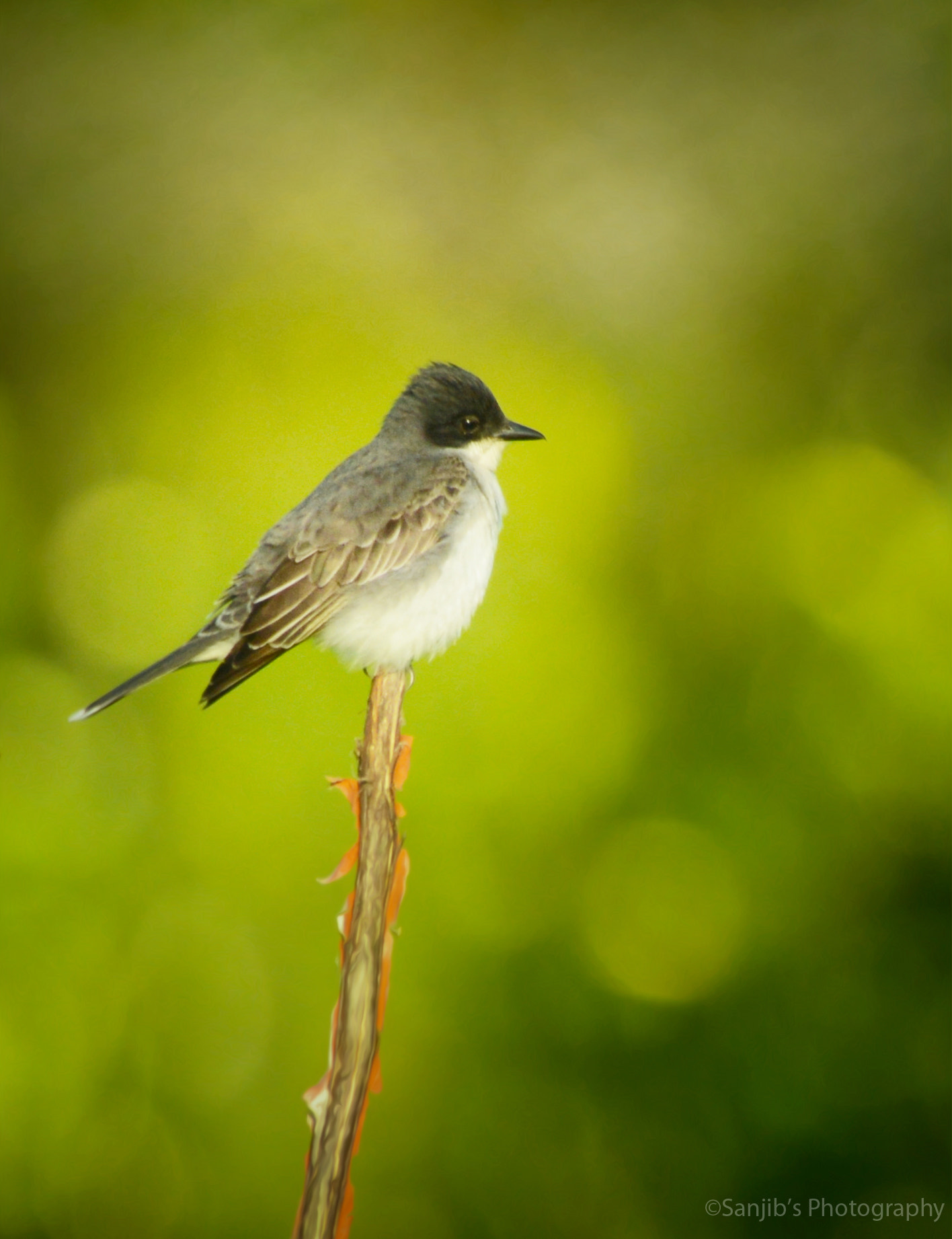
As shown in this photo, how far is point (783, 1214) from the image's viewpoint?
2639 millimetres

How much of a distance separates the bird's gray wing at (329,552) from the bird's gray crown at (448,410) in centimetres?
12

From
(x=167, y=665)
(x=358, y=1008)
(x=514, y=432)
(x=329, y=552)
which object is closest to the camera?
(x=358, y=1008)

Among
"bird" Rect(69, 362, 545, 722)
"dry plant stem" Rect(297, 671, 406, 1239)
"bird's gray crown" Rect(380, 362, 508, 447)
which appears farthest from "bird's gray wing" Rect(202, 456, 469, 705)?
"dry plant stem" Rect(297, 671, 406, 1239)

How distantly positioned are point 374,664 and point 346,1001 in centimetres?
78

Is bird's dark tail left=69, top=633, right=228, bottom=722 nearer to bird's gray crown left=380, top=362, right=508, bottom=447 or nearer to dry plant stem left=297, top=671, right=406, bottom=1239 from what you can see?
dry plant stem left=297, top=671, right=406, bottom=1239

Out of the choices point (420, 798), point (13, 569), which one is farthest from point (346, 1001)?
point (13, 569)

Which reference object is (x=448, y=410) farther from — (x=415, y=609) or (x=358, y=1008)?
(x=358, y=1008)

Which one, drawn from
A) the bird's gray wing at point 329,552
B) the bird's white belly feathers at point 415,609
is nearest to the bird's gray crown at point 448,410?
the bird's gray wing at point 329,552

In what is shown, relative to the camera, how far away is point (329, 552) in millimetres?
1891

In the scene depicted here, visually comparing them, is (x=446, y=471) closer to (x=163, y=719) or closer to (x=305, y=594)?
(x=305, y=594)

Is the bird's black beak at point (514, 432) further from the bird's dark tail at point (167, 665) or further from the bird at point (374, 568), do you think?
the bird's dark tail at point (167, 665)

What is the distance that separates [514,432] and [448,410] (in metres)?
0.15

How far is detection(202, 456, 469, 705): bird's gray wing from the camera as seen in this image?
1.81m

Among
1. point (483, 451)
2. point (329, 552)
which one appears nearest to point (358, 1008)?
point (329, 552)
